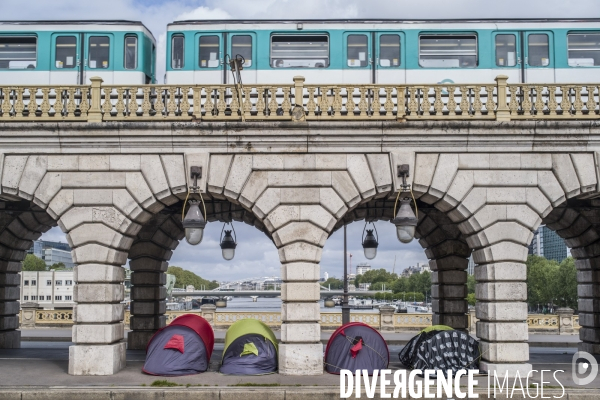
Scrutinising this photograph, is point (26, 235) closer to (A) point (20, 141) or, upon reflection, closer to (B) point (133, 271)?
(B) point (133, 271)

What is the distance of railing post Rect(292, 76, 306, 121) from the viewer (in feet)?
51.9

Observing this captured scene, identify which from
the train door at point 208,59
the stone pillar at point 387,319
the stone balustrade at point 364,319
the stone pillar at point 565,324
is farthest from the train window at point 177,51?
the stone pillar at point 565,324

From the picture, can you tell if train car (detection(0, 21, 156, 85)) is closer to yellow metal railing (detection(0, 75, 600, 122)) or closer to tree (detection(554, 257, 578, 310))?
yellow metal railing (detection(0, 75, 600, 122))

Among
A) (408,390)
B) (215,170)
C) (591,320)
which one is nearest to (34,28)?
(215,170)

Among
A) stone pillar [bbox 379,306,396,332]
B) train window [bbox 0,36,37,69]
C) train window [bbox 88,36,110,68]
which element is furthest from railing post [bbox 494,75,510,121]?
stone pillar [bbox 379,306,396,332]

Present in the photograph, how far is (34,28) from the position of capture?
1778 cm

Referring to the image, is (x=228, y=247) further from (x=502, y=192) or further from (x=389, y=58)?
(x=502, y=192)

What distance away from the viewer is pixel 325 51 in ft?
58.5

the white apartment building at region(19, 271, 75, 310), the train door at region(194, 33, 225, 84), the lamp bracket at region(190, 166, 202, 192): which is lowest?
the white apartment building at region(19, 271, 75, 310)

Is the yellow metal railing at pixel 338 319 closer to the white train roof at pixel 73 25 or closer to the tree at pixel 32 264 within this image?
the white train roof at pixel 73 25

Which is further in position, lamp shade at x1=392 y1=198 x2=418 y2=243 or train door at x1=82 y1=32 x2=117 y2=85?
train door at x1=82 y1=32 x2=117 y2=85

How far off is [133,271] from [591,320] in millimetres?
13366

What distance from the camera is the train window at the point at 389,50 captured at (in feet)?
58.1

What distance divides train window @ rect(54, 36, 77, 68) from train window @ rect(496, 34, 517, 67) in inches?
412
